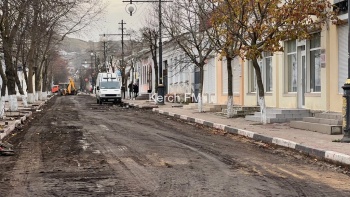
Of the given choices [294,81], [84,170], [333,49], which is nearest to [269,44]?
[333,49]

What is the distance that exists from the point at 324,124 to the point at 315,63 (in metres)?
4.96

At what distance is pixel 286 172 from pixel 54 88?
353ft

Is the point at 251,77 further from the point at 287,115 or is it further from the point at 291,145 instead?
the point at 291,145

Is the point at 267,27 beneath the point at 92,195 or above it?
above

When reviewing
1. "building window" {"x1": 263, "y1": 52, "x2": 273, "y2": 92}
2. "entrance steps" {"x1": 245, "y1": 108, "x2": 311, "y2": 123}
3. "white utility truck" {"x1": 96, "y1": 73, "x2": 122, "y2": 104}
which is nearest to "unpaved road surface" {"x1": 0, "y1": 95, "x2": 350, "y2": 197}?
"entrance steps" {"x1": 245, "y1": 108, "x2": 311, "y2": 123}

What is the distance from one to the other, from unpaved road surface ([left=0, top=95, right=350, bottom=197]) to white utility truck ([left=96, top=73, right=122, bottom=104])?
30.1m

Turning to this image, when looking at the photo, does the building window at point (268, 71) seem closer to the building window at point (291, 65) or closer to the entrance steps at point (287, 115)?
the building window at point (291, 65)

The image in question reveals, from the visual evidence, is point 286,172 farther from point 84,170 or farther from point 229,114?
point 229,114

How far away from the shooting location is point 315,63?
1994 cm

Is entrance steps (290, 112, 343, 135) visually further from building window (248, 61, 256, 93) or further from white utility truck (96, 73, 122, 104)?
white utility truck (96, 73, 122, 104)

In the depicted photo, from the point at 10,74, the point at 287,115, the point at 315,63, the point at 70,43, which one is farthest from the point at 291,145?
the point at 70,43

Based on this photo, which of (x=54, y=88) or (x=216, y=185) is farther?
(x=54, y=88)

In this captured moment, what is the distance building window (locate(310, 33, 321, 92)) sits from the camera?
63.9 ft

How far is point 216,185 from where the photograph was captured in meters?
7.92
